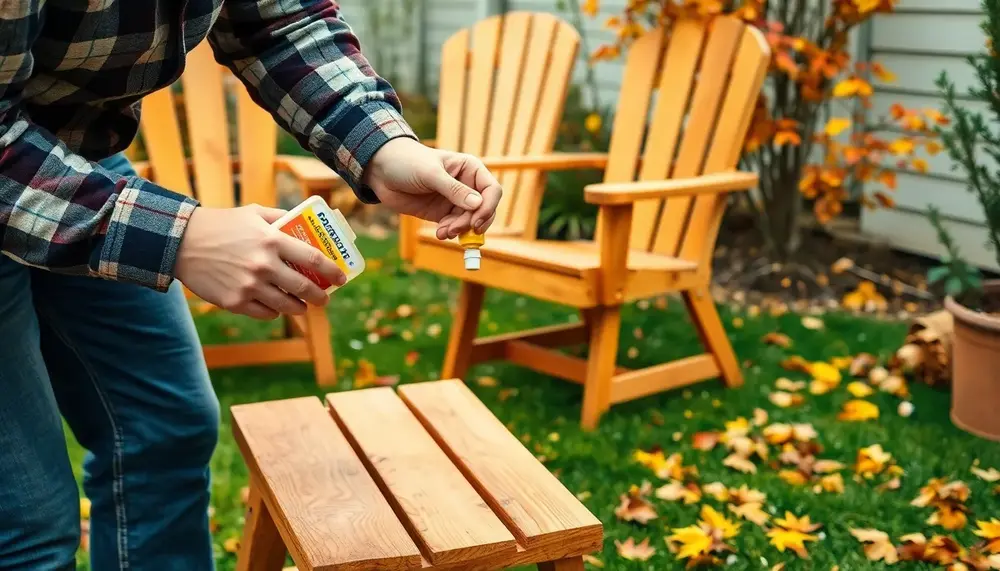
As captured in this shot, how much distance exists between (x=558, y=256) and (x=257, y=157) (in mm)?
1331

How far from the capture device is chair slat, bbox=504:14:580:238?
3.76 m

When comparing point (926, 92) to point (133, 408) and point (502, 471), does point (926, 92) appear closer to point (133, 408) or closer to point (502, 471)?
point (502, 471)

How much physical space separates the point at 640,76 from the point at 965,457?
1684 mm

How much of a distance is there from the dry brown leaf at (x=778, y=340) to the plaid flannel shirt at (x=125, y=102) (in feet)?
8.31

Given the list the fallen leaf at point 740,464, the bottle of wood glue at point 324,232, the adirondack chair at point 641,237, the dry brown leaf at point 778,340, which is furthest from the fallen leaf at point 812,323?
the bottle of wood glue at point 324,232

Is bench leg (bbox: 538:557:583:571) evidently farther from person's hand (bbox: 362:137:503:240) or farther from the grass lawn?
the grass lawn

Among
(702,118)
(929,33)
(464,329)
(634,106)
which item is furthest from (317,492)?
(929,33)

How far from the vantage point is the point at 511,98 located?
3920mm

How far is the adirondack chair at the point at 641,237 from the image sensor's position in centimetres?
307

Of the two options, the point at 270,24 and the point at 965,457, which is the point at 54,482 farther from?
the point at 965,457

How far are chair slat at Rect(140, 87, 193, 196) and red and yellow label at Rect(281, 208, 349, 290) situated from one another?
2.71 meters

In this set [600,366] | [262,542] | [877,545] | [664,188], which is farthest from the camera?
[600,366]

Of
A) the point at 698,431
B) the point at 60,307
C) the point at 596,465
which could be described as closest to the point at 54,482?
the point at 60,307

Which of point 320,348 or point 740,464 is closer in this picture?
point 740,464
